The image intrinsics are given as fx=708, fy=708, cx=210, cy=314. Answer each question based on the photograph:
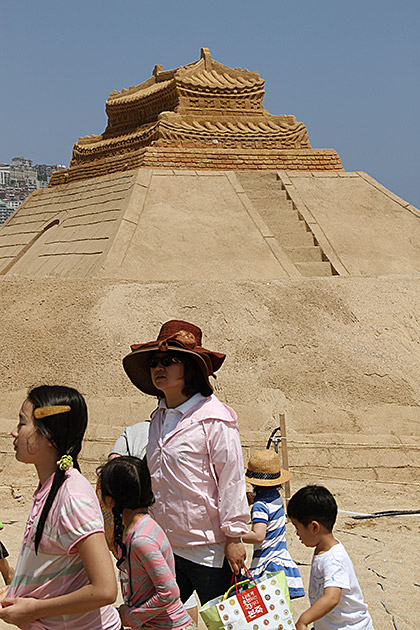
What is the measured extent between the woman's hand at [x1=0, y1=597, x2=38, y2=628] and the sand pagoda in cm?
572

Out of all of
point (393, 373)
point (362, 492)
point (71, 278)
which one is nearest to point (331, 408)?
point (393, 373)

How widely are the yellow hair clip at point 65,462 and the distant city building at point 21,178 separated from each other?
90488 mm

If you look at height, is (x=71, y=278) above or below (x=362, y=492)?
above

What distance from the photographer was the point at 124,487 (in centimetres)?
270

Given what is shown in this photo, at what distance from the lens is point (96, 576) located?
7.26 feet

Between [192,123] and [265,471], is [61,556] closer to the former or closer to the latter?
[265,471]

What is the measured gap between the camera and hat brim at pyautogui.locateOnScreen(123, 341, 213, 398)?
3189 mm

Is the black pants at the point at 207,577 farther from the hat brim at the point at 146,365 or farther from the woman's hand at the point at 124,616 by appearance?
the hat brim at the point at 146,365

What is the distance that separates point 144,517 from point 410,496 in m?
5.01

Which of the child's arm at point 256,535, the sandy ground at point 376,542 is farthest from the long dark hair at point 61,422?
the sandy ground at point 376,542

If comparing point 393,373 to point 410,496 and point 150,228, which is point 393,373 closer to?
point 410,496

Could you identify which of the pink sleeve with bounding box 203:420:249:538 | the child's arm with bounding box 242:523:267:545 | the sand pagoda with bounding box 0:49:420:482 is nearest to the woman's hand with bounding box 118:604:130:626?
the pink sleeve with bounding box 203:420:249:538

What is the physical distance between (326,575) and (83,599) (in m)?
1.19

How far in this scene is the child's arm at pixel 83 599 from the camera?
2.21 metres
